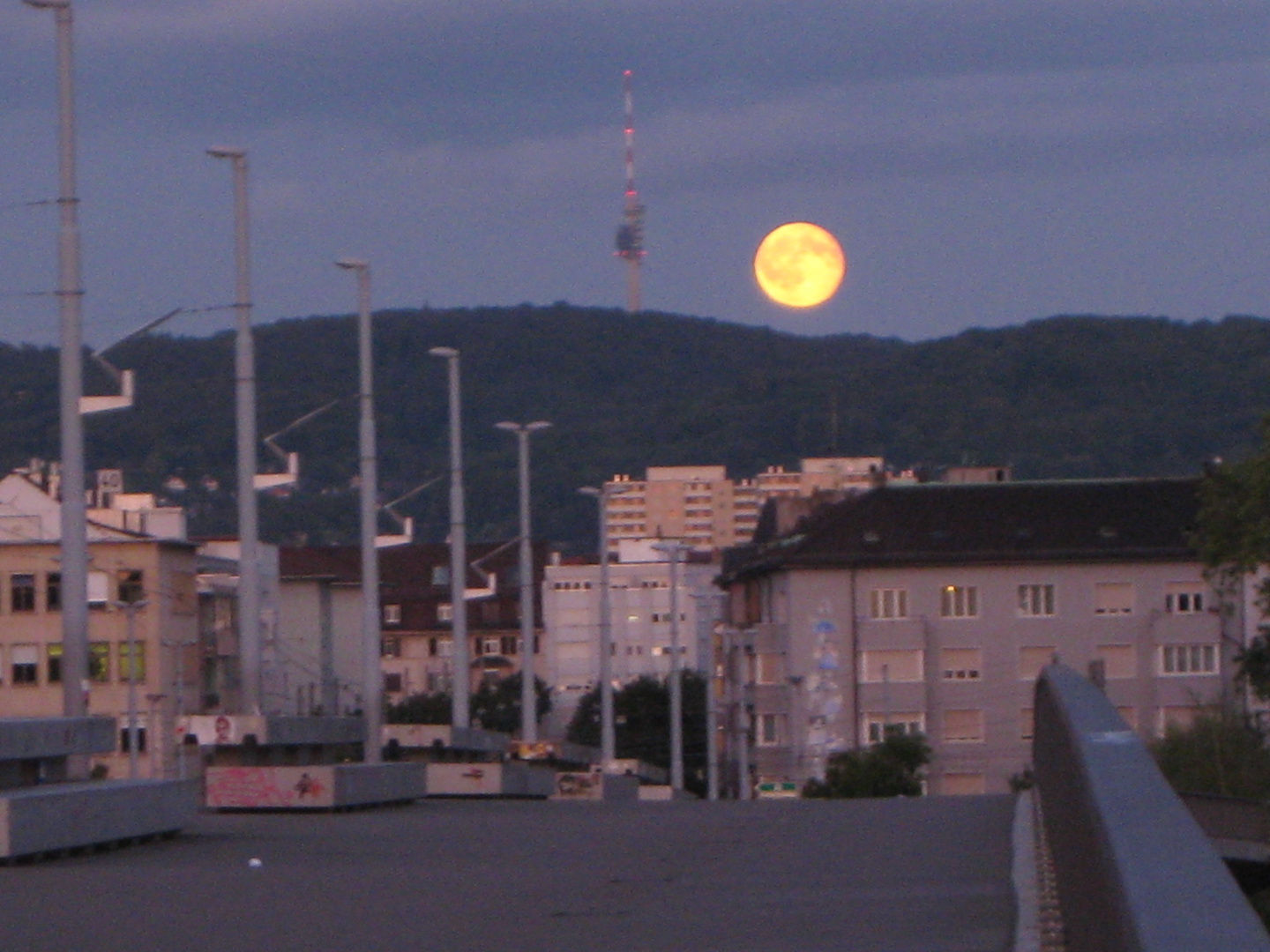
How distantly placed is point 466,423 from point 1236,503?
134m

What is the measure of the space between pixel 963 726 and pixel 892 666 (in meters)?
3.78

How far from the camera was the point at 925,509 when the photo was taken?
305 ft

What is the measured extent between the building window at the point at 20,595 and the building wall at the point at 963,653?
28927 mm

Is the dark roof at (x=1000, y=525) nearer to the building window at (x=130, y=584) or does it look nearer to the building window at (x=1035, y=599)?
the building window at (x=1035, y=599)

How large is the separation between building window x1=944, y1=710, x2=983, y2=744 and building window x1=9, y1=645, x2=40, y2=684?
3497 centimetres

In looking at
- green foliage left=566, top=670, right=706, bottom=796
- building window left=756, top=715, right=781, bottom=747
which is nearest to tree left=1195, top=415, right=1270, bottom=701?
building window left=756, top=715, right=781, bottom=747

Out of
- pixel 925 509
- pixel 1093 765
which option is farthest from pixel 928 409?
pixel 1093 765

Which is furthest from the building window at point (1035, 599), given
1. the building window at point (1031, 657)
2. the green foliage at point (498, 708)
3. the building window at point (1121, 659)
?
the green foliage at point (498, 708)

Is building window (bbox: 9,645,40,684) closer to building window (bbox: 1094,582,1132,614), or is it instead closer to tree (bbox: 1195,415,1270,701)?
building window (bbox: 1094,582,1132,614)

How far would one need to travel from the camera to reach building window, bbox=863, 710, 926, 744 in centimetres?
8550

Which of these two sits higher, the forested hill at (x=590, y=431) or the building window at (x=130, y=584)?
the forested hill at (x=590, y=431)

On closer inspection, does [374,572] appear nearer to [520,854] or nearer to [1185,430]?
[520,854]

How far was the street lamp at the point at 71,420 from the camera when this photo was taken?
65.8 feet

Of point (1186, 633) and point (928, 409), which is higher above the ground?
point (928, 409)
